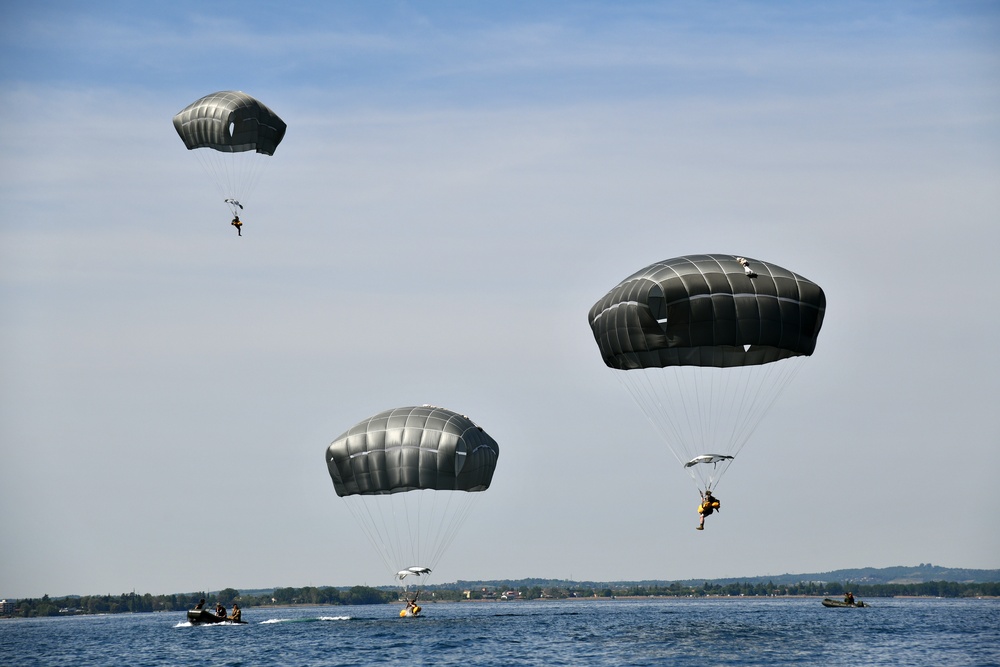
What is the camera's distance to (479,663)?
41562mm

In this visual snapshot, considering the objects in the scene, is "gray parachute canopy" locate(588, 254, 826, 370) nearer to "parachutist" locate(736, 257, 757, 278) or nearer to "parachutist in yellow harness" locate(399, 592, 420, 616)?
"parachutist" locate(736, 257, 757, 278)

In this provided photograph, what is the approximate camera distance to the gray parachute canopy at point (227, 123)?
2137 inches

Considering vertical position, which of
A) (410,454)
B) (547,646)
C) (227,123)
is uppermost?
(227,123)

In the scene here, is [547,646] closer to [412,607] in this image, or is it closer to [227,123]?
Answer: [412,607]

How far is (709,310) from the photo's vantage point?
122ft

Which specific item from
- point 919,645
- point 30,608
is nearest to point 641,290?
point 919,645

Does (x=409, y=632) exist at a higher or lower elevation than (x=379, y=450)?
lower

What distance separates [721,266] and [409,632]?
98.7ft

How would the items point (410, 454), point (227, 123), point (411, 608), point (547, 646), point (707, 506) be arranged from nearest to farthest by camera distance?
point (707, 506) < point (547, 646) < point (410, 454) < point (227, 123) < point (411, 608)

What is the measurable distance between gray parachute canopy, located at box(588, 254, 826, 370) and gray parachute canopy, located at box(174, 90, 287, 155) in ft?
78.0

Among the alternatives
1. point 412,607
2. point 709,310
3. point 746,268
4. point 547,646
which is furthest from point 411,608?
point 746,268

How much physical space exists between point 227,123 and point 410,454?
1753 cm

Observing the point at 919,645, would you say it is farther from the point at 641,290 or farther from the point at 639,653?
the point at 641,290

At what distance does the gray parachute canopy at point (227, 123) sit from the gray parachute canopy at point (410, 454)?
570 inches
